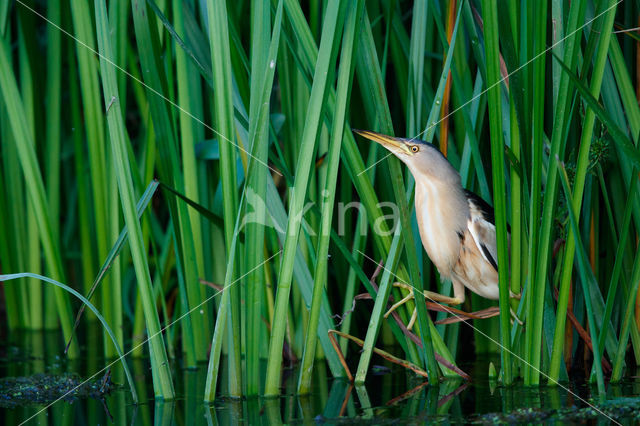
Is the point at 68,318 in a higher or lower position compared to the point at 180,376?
higher

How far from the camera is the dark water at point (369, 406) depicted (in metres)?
1.68

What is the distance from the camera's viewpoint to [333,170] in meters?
1.73

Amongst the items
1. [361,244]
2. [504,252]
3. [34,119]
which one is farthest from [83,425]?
[34,119]

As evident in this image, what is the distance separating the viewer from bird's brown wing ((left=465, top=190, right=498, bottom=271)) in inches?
88.6

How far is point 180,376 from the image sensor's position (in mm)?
2332

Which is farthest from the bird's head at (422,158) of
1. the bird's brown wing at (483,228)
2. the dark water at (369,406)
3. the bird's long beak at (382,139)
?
the dark water at (369,406)

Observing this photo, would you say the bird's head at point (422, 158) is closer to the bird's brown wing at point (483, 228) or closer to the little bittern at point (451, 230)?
the little bittern at point (451, 230)

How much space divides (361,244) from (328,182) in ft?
2.03

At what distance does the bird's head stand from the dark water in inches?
24.5

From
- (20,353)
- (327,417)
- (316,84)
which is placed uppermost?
(316,84)

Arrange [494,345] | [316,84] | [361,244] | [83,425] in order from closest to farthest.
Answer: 1. [316,84]
2. [83,425]
3. [361,244]
4. [494,345]

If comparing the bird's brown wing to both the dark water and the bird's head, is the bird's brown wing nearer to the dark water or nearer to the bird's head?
the bird's head

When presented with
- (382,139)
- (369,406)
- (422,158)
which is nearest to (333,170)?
(382,139)

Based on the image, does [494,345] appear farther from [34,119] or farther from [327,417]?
[34,119]
